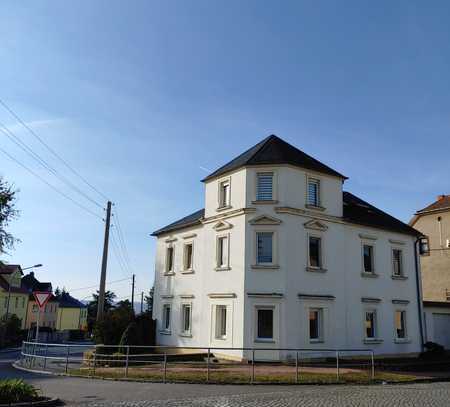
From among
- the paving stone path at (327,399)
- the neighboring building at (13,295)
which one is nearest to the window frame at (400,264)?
the paving stone path at (327,399)

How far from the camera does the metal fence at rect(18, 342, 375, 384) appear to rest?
1642 centimetres

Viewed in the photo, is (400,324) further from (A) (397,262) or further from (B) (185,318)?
(B) (185,318)

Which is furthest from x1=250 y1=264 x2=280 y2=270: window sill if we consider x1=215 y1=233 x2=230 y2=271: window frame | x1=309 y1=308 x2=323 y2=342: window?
x1=309 y1=308 x2=323 y2=342: window

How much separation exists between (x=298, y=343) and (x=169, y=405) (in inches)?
499

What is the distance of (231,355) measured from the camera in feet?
75.4

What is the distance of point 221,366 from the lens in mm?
20672

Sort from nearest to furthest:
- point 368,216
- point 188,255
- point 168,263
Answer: point 368,216 → point 188,255 → point 168,263

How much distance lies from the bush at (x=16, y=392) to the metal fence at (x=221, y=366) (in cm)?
505

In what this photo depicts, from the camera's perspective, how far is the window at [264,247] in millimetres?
23797

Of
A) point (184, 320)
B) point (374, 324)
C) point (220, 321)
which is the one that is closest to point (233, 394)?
point (220, 321)

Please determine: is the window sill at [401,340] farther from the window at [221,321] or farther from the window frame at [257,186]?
the window frame at [257,186]

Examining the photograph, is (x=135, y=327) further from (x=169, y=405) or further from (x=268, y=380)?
(x=169, y=405)

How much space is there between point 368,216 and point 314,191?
5.23 metres

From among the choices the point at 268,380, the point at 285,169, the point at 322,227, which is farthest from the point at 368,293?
the point at 268,380
